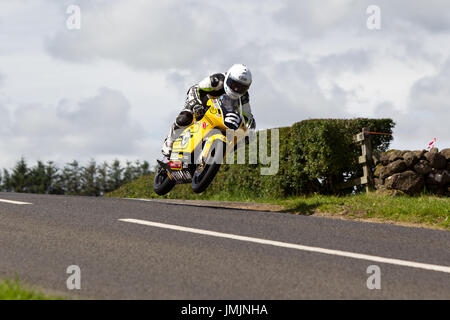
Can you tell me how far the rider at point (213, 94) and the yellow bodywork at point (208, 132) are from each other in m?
0.24

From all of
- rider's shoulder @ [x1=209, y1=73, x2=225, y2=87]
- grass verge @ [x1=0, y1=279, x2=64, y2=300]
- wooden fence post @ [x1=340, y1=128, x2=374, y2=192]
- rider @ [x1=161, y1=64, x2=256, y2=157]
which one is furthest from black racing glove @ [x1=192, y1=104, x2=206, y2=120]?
grass verge @ [x1=0, y1=279, x2=64, y2=300]

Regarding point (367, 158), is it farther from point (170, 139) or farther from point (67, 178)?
point (67, 178)

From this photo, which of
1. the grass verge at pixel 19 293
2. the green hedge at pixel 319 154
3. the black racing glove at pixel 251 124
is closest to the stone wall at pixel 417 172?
the green hedge at pixel 319 154

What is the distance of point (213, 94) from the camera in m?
11.0

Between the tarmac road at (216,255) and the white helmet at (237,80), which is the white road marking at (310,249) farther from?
the white helmet at (237,80)

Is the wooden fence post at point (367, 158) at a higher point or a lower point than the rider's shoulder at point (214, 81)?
lower

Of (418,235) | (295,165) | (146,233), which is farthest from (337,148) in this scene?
(146,233)

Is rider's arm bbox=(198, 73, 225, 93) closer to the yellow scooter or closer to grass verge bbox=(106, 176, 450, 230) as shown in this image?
the yellow scooter

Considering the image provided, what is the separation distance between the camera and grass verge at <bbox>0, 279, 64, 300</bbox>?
474cm

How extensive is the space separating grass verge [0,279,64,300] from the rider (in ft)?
20.6

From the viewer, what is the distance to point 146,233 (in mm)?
7762

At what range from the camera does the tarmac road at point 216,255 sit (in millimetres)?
5336
